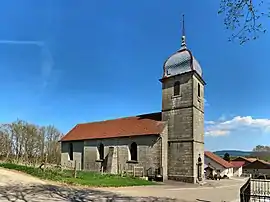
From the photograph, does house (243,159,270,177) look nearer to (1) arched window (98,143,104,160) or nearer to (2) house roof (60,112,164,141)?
(2) house roof (60,112,164,141)

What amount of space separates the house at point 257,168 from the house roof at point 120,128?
42947 millimetres

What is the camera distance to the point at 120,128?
35.0 m

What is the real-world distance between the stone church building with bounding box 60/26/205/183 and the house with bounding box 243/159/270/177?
143 feet

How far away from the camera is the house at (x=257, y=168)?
2653 inches

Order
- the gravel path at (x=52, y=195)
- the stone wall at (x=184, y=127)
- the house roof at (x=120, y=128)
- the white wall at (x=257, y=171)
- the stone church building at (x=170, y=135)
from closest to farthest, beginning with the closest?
the gravel path at (x=52, y=195)
the stone wall at (x=184, y=127)
the stone church building at (x=170, y=135)
the house roof at (x=120, y=128)
the white wall at (x=257, y=171)

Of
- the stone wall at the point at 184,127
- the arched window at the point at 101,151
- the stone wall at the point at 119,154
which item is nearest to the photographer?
the stone wall at the point at 184,127

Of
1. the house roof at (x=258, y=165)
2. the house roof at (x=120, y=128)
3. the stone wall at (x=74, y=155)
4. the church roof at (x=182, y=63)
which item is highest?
the church roof at (x=182, y=63)

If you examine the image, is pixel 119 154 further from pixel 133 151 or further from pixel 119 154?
pixel 133 151

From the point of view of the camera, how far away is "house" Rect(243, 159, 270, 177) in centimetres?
6738

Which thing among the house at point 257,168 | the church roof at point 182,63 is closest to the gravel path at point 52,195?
the church roof at point 182,63

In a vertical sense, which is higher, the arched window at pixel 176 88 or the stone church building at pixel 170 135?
the arched window at pixel 176 88

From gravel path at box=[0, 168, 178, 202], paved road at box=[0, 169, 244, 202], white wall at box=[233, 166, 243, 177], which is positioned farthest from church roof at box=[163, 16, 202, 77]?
white wall at box=[233, 166, 243, 177]

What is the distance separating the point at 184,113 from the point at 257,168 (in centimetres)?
4944

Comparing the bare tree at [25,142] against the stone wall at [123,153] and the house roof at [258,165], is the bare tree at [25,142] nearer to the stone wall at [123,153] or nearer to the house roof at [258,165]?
the stone wall at [123,153]
